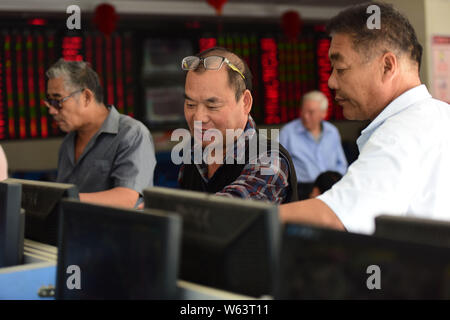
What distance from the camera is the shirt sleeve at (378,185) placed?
52.7 inches

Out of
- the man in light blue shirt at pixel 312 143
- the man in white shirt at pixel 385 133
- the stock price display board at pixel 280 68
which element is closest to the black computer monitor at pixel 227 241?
the man in white shirt at pixel 385 133

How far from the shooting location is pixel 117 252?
103 centimetres

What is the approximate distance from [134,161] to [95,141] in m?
0.26

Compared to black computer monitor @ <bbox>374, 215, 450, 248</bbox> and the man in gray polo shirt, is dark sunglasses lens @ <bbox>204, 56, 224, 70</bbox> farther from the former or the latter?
black computer monitor @ <bbox>374, 215, 450, 248</bbox>

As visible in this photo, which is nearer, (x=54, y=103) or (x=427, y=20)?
(x=54, y=103)

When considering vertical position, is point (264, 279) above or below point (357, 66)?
below

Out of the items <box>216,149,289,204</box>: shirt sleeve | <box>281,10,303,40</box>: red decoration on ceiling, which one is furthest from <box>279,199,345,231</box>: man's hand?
<box>281,10,303,40</box>: red decoration on ceiling

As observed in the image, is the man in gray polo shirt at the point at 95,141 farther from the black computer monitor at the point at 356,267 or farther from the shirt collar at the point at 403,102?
the black computer monitor at the point at 356,267

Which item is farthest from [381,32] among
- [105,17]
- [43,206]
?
[105,17]

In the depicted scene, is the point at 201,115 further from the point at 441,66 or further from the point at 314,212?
the point at 441,66

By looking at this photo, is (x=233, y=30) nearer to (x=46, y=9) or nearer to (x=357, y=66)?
(x=46, y=9)
